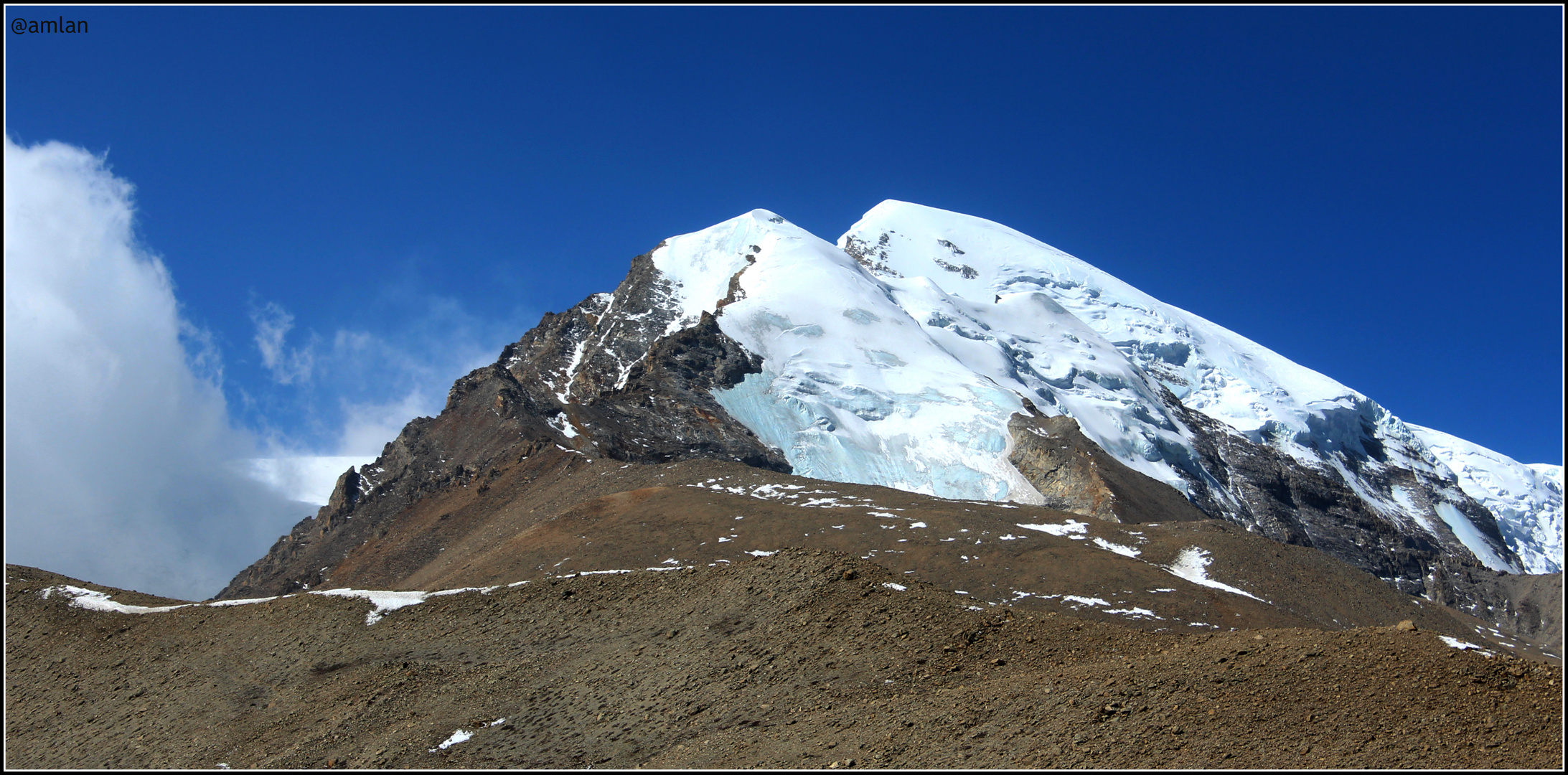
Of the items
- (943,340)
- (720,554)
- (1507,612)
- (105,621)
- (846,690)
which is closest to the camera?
(846,690)

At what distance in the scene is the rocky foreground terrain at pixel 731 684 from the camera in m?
13.9

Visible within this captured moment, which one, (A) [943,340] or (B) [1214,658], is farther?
(A) [943,340]

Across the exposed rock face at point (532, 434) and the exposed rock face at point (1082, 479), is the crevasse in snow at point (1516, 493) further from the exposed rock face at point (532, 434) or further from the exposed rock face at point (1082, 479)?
the exposed rock face at point (532, 434)

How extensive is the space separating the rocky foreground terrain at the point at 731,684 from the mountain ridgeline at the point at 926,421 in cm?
2153

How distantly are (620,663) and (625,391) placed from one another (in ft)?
228

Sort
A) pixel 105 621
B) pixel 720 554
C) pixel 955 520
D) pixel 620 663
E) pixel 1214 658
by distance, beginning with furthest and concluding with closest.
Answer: pixel 955 520 < pixel 720 554 < pixel 105 621 < pixel 620 663 < pixel 1214 658

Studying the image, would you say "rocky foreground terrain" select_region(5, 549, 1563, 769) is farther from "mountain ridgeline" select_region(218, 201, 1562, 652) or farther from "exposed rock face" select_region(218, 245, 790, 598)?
"exposed rock face" select_region(218, 245, 790, 598)

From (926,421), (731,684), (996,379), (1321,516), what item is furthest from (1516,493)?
(731,684)

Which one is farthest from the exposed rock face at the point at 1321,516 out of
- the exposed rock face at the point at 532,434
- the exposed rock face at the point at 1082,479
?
the exposed rock face at the point at 532,434

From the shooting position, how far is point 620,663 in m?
20.0

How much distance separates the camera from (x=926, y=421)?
93250 millimetres

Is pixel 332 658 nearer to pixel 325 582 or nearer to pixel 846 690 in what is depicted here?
pixel 846 690

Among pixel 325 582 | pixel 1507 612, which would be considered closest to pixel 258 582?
pixel 325 582

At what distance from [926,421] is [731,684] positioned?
76.3 metres
